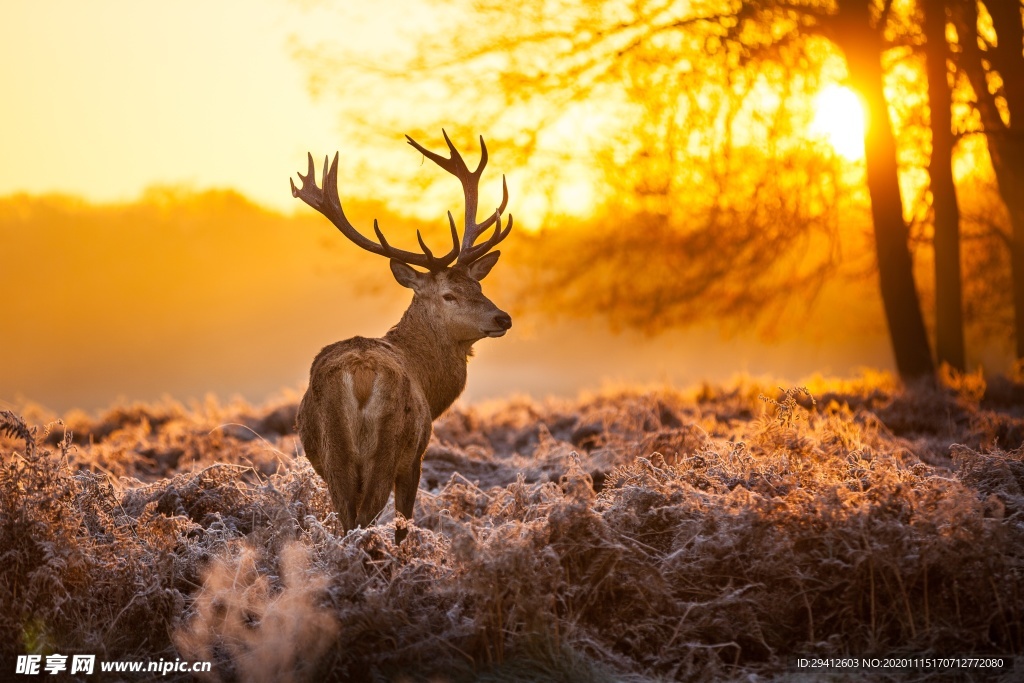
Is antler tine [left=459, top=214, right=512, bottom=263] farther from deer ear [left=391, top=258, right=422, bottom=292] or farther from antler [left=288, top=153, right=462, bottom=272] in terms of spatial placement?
deer ear [left=391, top=258, right=422, bottom=292]

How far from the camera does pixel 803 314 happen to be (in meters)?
16.6

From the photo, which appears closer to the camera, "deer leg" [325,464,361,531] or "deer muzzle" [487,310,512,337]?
"deer leg" [325,464,361,531]

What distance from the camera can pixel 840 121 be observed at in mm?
15602

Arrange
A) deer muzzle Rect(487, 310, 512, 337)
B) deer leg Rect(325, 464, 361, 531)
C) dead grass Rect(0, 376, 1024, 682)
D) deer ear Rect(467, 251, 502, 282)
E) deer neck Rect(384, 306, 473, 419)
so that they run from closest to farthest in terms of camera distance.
→ dead grass Rect(0, 376, 1024, 682) < deer leg Rect(325, 464, 361, 531) < deer neck Rect(384, 306, 473, 419) < deer muzzle Rect(487, 310, 512, 337) < deer ear Rect(467, 251, 502, 282)

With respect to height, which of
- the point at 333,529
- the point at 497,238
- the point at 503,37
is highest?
the point at 503,37

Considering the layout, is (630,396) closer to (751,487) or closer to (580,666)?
(751,487)

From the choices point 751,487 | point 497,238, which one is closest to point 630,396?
point 497,238

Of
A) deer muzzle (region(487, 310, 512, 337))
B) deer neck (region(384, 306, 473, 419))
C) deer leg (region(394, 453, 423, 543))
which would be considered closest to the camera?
deer leg (region(394, 453, 423, 543))

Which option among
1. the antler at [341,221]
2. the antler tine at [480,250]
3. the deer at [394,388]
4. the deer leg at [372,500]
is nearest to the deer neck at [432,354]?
the deer at [394,388]

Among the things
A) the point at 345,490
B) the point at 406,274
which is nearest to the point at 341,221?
the point at 406,274

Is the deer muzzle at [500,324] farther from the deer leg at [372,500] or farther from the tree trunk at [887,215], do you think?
the tree trunk at [887,215]

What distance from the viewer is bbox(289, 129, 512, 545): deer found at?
6281 millimetres

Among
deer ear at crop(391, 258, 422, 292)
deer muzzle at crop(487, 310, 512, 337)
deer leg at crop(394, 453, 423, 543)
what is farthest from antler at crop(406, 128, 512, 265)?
deer leg at crop(394, 453, 423, 543)

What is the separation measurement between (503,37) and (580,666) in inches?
459
